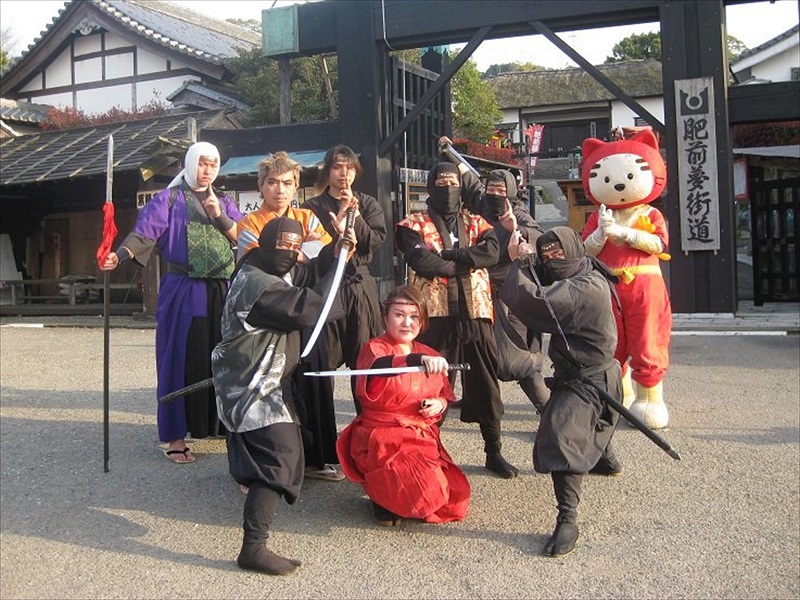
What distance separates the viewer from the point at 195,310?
479 centimetres

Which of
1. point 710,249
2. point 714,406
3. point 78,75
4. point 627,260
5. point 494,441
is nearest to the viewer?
point 494,441

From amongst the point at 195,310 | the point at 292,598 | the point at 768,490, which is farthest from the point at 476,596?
the point at 195,310

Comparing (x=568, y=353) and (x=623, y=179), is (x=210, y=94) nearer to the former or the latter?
(x=623, y=179)

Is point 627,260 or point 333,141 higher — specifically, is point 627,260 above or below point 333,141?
below

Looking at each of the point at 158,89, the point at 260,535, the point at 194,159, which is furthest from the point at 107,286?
the point at 158,89

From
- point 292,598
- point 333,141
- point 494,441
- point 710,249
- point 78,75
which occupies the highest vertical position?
point 78,75

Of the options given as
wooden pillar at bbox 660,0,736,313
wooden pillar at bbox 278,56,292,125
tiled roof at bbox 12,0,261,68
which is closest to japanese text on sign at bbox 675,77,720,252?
wooden pillar at bbox 660,0,736,313

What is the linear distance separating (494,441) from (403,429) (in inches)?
36.2

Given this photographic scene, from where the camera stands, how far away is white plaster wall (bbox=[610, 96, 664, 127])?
2830 cm

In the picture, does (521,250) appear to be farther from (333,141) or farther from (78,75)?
(78,75)

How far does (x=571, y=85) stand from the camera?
31.4 meters

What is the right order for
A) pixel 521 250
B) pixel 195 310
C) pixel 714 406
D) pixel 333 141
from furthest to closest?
pixel 333 141, pixel 714 406, pixel 195 310, pixel 521 250

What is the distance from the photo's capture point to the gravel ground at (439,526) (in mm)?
3252

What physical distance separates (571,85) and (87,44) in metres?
18.9
